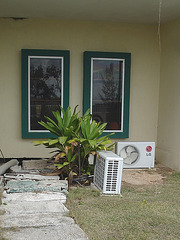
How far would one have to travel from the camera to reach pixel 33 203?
13.0 ft

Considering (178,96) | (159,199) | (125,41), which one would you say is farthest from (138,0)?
(159,199)

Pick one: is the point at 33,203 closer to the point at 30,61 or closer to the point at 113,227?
the point at 113,227

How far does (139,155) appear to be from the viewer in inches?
246

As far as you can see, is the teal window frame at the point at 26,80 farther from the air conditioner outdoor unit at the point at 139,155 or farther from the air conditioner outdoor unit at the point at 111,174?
the air conditioner outdoor unit at the point at 111,174

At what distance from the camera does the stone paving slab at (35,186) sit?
4.41 meters

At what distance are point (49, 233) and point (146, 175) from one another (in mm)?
3115

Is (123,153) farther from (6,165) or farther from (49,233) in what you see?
(49,233)

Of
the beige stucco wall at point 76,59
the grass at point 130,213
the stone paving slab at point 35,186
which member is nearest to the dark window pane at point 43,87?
the beige stucco wall at point 76,59

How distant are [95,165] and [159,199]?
112cm

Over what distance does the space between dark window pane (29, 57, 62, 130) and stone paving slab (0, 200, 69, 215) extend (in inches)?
106

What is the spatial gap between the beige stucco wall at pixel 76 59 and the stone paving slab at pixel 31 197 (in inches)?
91.1

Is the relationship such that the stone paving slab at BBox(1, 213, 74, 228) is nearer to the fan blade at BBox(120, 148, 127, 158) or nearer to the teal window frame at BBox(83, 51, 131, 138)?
the fan blade at BBox(120, 148, 127, 158)

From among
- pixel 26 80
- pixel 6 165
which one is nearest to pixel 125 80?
pixel 26 80

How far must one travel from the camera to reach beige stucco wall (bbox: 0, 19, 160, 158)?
639 centimetres
